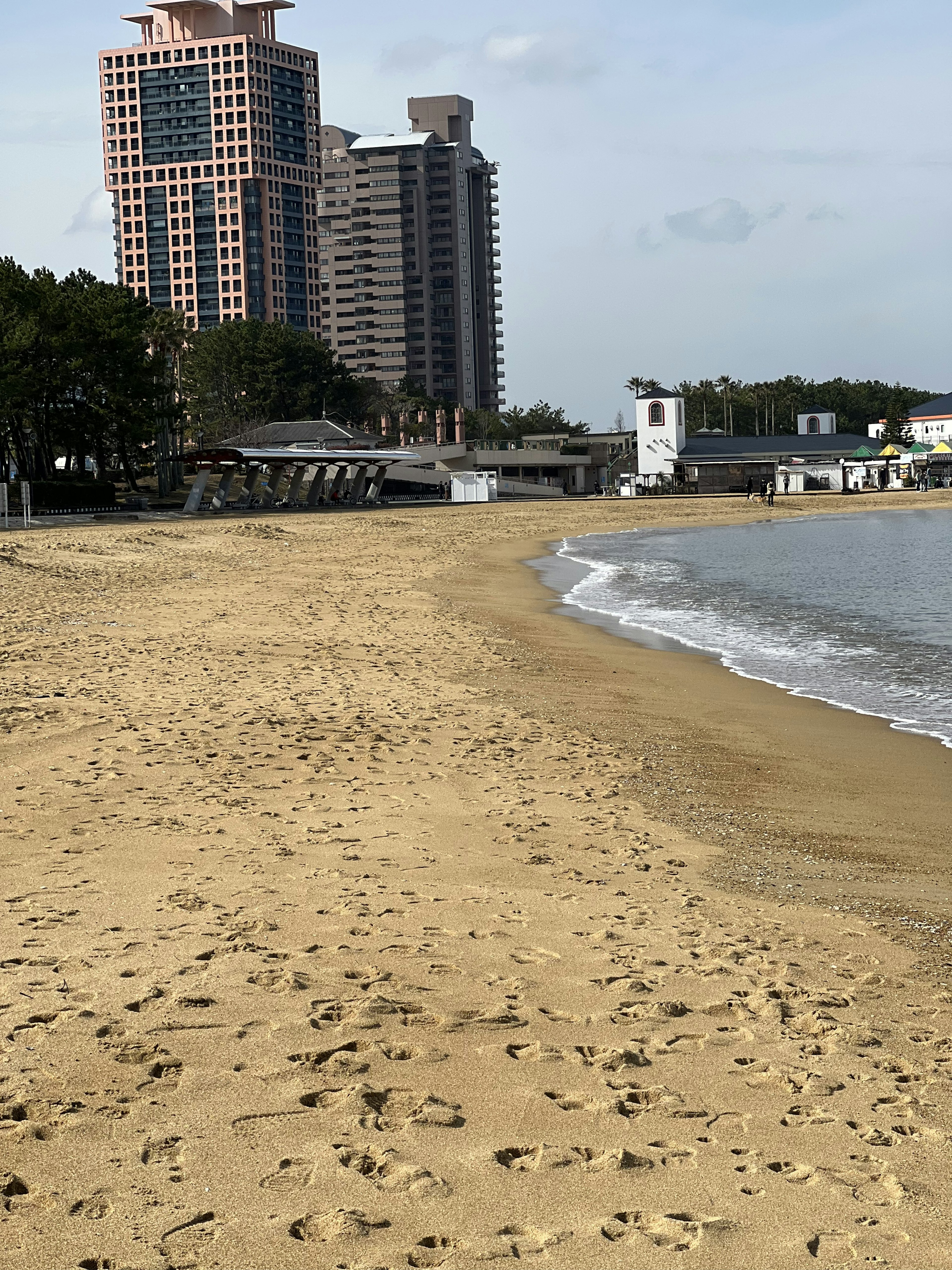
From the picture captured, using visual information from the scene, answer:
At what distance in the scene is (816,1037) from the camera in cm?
478

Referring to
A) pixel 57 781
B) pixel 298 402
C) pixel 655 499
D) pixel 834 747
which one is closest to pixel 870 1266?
pixel 57 781

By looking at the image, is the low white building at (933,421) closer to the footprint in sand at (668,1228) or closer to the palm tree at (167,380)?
the palm tree at (167,380)

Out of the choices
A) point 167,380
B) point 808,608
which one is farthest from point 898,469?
point 808,608

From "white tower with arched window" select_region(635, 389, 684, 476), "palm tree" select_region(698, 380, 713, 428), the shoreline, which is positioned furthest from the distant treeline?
the shoreline

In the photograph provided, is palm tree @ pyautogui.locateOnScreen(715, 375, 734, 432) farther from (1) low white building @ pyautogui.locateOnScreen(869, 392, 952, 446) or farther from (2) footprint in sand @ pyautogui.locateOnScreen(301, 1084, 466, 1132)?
(2) footprint in sand @ pyautogui.locateOnScreen(301, 1084, 466, 1132)

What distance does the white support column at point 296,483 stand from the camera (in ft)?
227

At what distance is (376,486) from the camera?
77500 mm

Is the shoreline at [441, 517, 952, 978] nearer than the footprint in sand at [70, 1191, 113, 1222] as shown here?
No

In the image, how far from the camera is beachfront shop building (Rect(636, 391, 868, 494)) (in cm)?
9631

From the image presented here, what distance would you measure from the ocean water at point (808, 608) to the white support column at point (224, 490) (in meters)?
22.0

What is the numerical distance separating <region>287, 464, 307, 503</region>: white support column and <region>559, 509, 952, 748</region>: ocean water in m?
25.2

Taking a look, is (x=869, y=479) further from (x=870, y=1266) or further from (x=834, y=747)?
(x=870, y=1266)

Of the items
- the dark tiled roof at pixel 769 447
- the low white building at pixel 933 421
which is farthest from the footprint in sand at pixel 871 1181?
the low white building at pixel 933 421

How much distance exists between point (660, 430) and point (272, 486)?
144 feet
